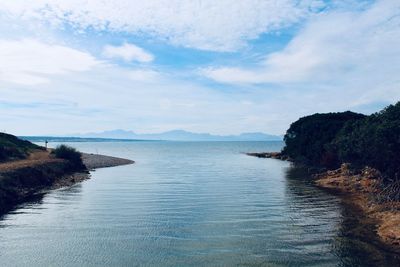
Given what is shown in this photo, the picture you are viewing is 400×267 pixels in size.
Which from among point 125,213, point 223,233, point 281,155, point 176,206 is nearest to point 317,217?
point 223,233

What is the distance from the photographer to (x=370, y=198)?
142 ft

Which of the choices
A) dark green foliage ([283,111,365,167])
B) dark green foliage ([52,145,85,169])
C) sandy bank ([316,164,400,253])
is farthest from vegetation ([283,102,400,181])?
dark green foliage ([52,145,85,169])

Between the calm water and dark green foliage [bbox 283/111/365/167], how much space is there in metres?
27.4

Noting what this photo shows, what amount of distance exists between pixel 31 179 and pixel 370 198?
139 ft

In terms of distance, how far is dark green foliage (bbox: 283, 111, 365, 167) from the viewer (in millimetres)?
80306

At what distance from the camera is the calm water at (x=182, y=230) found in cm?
2562

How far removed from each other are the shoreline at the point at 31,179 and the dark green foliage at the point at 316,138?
146 ft

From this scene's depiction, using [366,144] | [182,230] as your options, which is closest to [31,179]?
[182,230]

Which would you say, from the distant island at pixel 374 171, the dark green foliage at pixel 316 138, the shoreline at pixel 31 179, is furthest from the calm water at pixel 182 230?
the dark green foliage at pixel 316 138

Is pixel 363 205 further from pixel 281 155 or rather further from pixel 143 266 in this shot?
pixel 281 155

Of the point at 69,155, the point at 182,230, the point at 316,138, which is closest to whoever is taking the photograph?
the point at 182,230

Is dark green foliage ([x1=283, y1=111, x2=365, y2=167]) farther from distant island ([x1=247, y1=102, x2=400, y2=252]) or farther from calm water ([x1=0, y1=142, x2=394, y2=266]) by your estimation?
calm water ([x1=0, y1=142, x2=394, y2=266])

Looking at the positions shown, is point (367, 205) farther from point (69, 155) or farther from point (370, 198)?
point (69, 155)

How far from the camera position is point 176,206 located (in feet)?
143
